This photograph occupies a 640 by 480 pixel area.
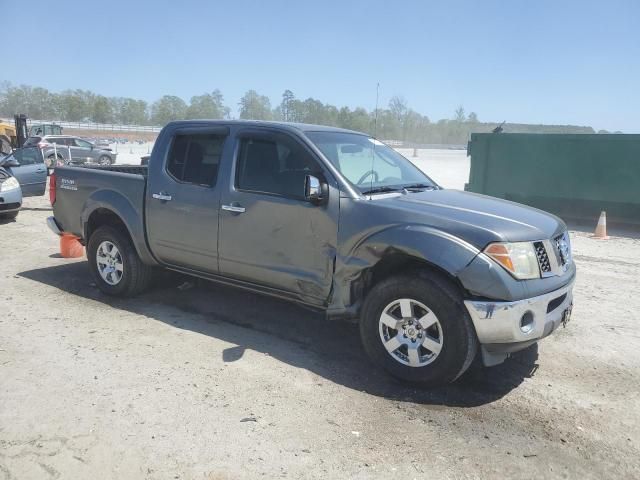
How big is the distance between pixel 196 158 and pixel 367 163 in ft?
5.50

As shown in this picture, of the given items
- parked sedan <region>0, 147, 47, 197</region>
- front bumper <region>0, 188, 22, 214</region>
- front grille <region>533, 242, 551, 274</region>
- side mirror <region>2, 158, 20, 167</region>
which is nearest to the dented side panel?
front grille <region>533, 242, 551, 274</region>

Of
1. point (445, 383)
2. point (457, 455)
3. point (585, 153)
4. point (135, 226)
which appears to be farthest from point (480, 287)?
point (585, 153)

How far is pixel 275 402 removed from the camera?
11.7 ft

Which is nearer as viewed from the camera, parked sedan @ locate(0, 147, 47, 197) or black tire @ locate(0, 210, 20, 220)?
black tire @ locate(0, 210, 20, 220)

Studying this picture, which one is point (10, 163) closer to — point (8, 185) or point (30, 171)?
point (30, 171)

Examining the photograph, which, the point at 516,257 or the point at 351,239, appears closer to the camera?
the point at 516,257

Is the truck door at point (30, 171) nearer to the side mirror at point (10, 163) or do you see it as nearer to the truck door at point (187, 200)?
the side mirror at point (10, 163)

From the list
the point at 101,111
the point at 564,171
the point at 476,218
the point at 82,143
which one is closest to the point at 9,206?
the point at 476,218

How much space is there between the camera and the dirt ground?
9.61 feet

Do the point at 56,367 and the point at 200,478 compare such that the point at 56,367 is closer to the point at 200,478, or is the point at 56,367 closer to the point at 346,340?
the point at 200,478

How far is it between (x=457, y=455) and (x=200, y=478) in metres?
1.46

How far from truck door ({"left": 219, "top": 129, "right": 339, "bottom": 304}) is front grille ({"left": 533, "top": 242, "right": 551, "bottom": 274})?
1468mm

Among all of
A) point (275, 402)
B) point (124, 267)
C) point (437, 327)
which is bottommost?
point (275, 402)

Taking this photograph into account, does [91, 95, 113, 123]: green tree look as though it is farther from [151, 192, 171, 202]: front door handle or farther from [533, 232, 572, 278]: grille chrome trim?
[533, 232, 572, 278]: grille chrome trim
